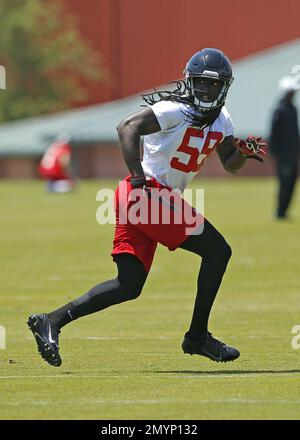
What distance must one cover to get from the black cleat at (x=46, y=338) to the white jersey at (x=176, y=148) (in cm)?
123

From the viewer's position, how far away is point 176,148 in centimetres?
949

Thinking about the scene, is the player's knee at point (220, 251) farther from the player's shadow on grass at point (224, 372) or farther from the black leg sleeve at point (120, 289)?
the player's shadow on grass at point (224, 372)

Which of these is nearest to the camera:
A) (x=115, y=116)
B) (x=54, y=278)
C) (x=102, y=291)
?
(x=102, y=291)

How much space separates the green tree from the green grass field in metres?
36.3

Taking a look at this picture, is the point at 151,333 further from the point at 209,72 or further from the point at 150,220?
the point at 209,72

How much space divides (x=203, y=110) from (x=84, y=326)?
4.08 m

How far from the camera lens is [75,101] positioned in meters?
63.8

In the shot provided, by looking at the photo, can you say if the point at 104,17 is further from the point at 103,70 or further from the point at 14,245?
the point at 14,245

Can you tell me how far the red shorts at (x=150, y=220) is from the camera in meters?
9.39
